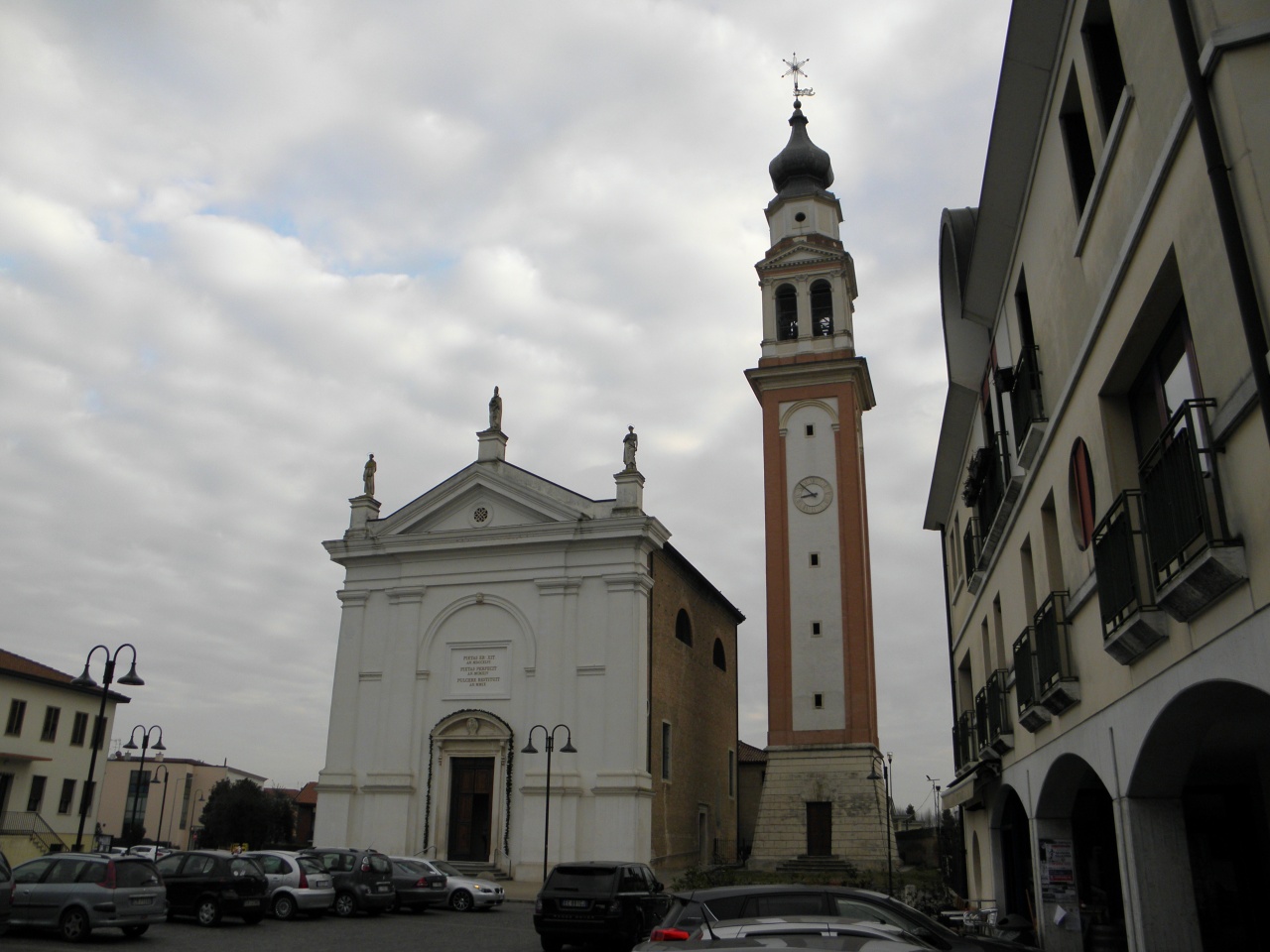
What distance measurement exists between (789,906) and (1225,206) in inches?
289

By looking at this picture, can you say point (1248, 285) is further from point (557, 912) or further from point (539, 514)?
point (539, 514)

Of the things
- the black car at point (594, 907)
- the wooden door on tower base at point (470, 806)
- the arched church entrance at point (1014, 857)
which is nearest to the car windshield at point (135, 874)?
the black car at point (594, 907)

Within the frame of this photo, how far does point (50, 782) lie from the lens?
3909 centimetres

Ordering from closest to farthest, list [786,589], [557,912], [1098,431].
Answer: [1098,431], [557,912], [786,589]

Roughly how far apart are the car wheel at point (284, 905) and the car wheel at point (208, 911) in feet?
6.21

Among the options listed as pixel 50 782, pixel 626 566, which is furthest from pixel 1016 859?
pixel 50 782

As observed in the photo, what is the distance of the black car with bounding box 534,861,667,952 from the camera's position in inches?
648

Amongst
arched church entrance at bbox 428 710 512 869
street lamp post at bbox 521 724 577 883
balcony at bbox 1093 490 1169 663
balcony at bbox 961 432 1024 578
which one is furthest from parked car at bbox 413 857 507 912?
balcony at bbox 1093 490 1169 663

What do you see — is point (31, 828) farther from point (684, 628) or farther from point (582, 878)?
point (582, 878)

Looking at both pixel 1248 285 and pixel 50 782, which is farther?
pixel 50 782

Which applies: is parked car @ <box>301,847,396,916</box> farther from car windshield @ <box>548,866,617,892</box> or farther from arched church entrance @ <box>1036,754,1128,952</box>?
arched church entrance @ <box>1036,754,1128,952</box>

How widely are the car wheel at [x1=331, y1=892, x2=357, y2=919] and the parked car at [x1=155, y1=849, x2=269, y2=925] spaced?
8.58ft

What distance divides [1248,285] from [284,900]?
2083 centimetres

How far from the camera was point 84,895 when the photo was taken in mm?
15641
